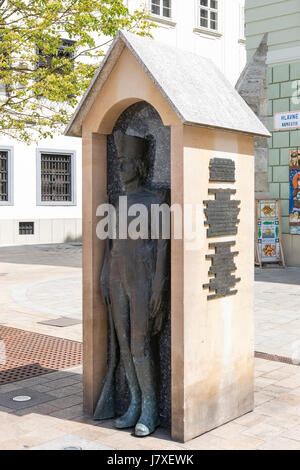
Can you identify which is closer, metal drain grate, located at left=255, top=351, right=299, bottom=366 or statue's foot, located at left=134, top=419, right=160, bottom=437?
statue's foot, located at left=134, top=419, right=160, bottom=437

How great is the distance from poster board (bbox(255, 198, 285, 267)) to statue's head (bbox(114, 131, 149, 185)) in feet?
34.3

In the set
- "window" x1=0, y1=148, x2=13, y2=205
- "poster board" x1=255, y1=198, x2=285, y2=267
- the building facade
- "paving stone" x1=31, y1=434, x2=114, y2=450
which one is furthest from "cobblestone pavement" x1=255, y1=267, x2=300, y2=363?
"window" x1=0, y1=148, x2=13, y2=205

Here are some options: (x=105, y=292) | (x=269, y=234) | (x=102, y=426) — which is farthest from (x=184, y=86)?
(x=269, y=234)

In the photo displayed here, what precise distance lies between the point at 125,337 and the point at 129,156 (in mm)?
1320

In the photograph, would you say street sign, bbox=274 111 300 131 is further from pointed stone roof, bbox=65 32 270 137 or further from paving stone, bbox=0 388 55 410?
paving stone, bbox=0 388 55 410

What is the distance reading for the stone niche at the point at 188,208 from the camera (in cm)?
405

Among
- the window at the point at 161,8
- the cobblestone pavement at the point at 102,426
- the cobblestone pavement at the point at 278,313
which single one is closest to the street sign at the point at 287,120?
the cobblestone pavement at the point at 278,313

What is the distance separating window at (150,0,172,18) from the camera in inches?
1066

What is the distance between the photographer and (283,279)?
41.4 ft

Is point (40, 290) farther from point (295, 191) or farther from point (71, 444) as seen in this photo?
point (71, 444)

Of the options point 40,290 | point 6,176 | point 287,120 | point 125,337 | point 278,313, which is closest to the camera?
point 125,337

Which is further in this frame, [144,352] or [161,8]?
[161,8]

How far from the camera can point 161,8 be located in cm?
2736
